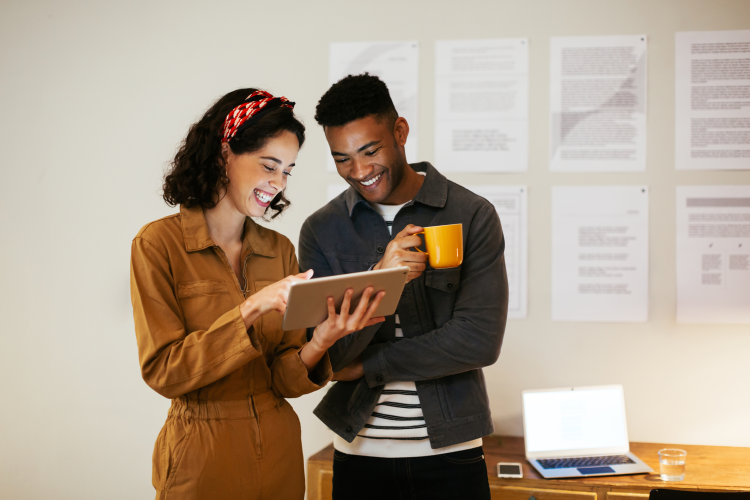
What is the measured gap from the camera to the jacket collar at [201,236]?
49.3 inches

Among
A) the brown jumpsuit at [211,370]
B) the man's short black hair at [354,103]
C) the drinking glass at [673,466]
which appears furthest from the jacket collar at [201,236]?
the drinking glass at [673,466]

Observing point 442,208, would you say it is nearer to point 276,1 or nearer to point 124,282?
point 276,1

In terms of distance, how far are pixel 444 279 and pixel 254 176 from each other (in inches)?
21.5

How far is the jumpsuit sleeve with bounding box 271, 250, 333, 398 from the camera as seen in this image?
1.30 metres

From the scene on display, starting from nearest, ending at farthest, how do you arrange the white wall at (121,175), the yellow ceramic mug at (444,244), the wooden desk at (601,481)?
the yellow ceramic mug at (444,244) → the wooden desk at (601,481) → the white wall at (121,175)

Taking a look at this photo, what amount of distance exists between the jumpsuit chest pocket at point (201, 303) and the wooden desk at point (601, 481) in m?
0.96

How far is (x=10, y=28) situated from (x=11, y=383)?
164 cm

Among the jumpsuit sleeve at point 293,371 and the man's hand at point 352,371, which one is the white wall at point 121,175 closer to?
the man's hand at point 352,371

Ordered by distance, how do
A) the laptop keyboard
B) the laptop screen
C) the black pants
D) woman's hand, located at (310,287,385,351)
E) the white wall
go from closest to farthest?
1. woman's hand, located at (310,287,385,351)
2. the black pants
3. the laptop keyboard
4. the laptop screen
5. the white wall

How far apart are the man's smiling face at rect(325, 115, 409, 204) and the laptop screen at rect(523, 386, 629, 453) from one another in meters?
1.09

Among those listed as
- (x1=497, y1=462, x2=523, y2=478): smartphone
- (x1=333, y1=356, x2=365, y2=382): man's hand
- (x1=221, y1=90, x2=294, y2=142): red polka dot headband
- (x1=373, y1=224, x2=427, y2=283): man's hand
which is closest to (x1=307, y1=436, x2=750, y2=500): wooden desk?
(x1=497, y1=462, x2=523, y2=478): smartphone

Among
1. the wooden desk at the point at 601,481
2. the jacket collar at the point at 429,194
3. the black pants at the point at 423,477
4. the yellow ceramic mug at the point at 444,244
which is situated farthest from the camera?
the wooden desk at the point at 601,481

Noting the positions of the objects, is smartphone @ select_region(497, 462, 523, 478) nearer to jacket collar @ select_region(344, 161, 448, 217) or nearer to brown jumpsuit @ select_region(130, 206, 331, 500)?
brown jumpsuit @ select_region(130, 206, 331, 500)

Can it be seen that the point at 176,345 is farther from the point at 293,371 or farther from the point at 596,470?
the point at 596,470
